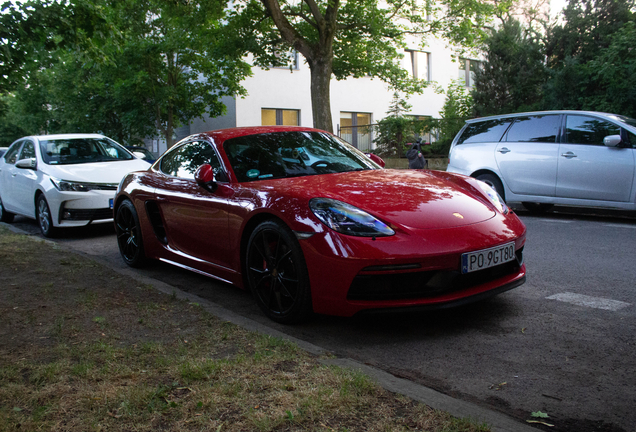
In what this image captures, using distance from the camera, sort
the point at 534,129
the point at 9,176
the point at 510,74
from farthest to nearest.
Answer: the point at 510,74 < the point at 9,176 < the point at 534,129

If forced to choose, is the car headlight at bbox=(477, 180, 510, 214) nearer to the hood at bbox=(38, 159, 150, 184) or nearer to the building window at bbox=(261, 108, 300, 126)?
the hood at bbox=(38, 159, 150, 184)

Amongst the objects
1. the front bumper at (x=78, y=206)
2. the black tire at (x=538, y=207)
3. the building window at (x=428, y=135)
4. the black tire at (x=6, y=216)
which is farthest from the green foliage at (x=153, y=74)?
→ the black tire at (x=538, y=207)

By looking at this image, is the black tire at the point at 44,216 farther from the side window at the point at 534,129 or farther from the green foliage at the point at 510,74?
the green foliage at the point at 510,74

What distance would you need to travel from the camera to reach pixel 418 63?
3375 centimetres

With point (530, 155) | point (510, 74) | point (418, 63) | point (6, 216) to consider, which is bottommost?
point (6, 216)

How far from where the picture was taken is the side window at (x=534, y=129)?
367 inches

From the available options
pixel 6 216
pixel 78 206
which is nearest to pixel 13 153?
pixel 6 216

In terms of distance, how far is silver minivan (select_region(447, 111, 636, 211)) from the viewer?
27.7 feet

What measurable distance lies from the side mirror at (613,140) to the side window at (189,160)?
5.89 m

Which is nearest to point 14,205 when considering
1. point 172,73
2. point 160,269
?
point 160,269

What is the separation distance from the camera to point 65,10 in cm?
799

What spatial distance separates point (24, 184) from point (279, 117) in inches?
777

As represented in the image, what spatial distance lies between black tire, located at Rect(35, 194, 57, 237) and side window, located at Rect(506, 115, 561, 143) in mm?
7209

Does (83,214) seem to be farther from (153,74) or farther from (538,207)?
(153,74)
